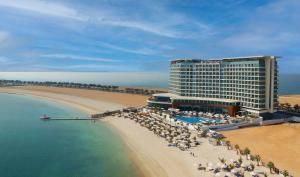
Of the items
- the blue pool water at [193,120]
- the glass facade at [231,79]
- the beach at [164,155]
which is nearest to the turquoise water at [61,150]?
the beach at [164,155]

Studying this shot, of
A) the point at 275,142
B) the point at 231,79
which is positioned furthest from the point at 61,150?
the point at 231,79

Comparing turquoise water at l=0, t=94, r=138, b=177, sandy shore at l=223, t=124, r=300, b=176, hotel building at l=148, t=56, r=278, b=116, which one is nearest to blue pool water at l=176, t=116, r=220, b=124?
sandy shore at l=223, t=124, r=300, b=176

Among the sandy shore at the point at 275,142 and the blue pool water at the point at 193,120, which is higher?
the blue pool water at the point at 193,120

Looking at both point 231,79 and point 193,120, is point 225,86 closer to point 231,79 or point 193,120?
point 231,79

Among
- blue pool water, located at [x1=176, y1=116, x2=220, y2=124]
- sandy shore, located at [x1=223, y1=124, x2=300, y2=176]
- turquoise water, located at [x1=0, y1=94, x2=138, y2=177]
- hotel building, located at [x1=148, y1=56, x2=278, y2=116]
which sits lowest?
turquoise water, located at [x1=0, y1=94, x2=138, y2=177]

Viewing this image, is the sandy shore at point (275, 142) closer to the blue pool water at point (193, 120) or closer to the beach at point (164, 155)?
the beach at point (164, 155)

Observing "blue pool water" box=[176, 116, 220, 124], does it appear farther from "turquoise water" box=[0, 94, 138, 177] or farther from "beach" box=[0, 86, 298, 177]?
"turquoise water" box=[0, 94, 138, 177]

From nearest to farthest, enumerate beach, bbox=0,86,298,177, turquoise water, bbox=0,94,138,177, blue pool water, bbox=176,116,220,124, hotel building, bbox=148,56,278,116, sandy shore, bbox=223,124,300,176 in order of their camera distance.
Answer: beach, bbox=0,86,298,177 < turquoise water, bbox=0,94,138,177 < sandy shore, bbox=223,124,300,176 < blue pool water, bbox=176,116,220,124 < hotel building, bbox=148,56,278,116
